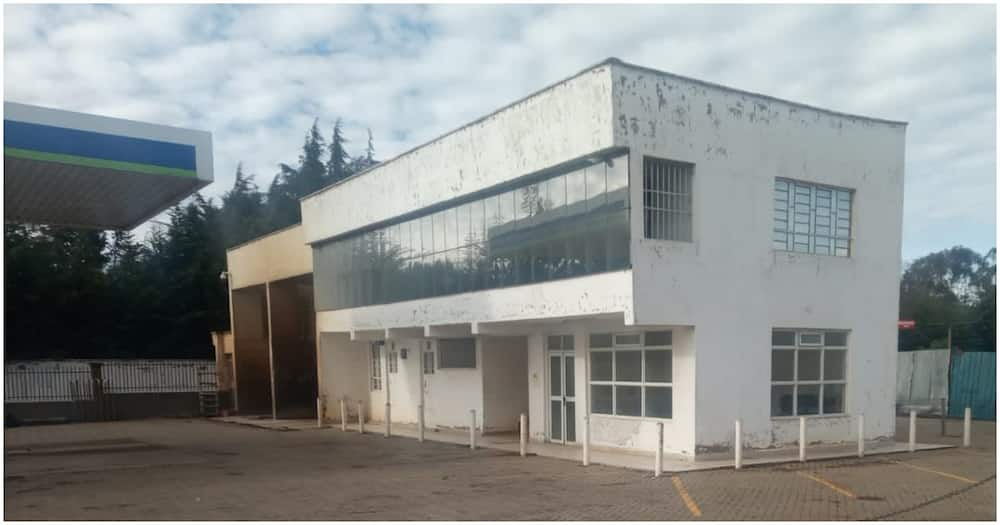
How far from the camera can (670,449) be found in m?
14.7

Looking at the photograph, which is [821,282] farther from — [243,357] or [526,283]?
[243,357]

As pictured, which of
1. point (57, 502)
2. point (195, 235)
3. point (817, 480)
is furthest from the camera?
point (195, 235)

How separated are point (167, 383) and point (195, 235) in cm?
1779

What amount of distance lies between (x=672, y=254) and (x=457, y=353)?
8079mm

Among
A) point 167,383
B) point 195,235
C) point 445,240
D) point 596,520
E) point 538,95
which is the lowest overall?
point 596,520

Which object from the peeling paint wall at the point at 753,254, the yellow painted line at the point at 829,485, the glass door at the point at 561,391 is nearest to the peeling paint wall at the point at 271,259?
the glass door at the point at 561,391

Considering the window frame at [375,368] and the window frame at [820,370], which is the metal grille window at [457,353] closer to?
the window frame at [375,368]

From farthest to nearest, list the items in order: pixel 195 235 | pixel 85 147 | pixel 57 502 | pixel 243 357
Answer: pixel 195 235 < pixel 243 357 < pixel 85 147 < pixel 57 502

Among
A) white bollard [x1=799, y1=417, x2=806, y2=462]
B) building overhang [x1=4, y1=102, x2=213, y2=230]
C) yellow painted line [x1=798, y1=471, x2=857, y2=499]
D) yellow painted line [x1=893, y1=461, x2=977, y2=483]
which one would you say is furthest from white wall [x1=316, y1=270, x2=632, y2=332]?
building overhang [x1=4, y1=102, x2=213, y2=230]

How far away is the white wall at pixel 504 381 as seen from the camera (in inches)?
776

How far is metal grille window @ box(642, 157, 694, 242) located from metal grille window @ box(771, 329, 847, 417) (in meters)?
2.89

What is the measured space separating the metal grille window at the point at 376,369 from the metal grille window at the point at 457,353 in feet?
12.5

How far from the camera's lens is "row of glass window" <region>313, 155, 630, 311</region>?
1421 centimetres

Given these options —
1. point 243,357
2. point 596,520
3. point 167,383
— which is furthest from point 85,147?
point 167,383
